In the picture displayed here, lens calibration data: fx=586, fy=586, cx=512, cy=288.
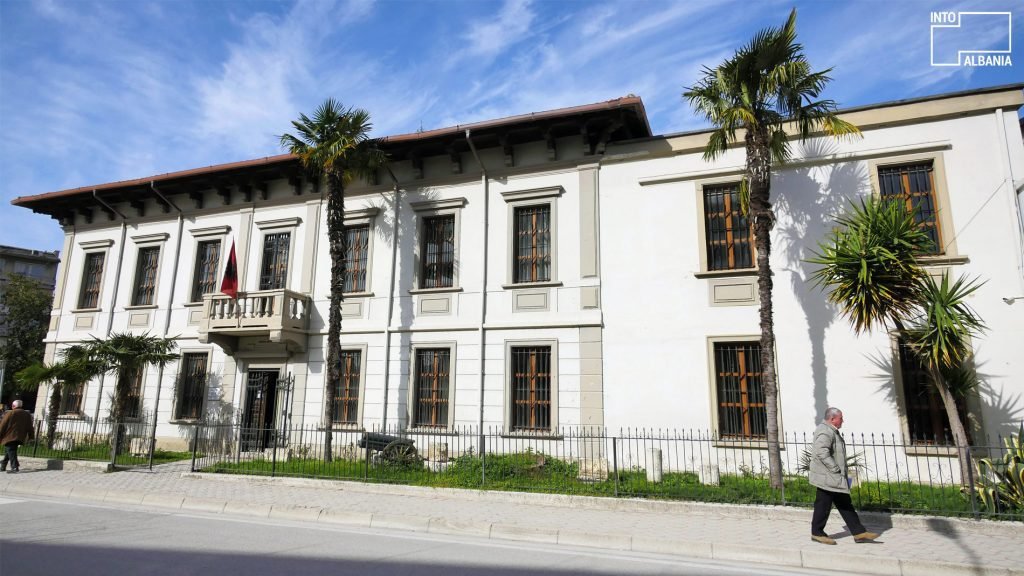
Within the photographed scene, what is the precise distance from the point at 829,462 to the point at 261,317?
1372 centimetres

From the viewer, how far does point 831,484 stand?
23.8 feet

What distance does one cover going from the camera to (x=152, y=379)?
18203 millimetres

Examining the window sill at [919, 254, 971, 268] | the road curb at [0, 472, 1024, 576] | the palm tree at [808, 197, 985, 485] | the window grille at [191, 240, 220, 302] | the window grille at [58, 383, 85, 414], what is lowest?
the road curb at [0, 472, 1024, 576]

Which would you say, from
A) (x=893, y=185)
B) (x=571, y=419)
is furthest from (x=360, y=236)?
(x=893, y=185)

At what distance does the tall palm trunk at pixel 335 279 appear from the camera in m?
14.6

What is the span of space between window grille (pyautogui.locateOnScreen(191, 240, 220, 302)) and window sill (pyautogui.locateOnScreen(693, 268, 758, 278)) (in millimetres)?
14321

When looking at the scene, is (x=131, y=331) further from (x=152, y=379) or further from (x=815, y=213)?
(x=815, y=213)

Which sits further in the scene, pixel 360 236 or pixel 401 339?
pixel 360 236

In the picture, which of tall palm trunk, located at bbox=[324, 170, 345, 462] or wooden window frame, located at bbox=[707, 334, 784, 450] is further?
tall palm trunk, located at bbox=[324, 170, 345, 462]

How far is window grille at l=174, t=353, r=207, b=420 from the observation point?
57.9 feet

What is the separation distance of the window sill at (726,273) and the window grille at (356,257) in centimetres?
897

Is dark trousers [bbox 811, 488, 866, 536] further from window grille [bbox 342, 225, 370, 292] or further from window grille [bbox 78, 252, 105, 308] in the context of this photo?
window grille [bbox 78, 252, 105, 308]

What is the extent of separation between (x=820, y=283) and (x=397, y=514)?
9416 millimetres

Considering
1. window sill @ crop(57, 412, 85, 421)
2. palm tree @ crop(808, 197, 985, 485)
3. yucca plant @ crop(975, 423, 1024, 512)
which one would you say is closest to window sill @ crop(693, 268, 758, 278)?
palm tree @ crop(808, 197, 985, 485)
